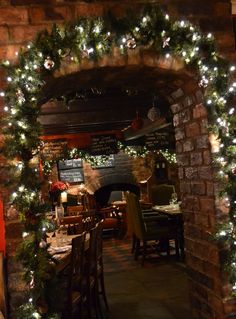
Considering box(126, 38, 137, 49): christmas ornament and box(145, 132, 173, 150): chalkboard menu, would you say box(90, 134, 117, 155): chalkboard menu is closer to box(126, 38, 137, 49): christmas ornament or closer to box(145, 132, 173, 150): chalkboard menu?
box(145, 132, 173, 150): chalkboard menu

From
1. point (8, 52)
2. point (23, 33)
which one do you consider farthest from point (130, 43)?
point (8, 52)

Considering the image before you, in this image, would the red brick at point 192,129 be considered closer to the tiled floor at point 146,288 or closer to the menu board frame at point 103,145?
the tiled floor at point 146,288

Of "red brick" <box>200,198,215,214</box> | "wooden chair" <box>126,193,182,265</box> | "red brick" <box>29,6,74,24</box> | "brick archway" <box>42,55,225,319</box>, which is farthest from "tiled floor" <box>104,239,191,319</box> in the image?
"red brick" <box>29,6,74,24</box>

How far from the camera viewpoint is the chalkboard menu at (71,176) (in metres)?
10.6

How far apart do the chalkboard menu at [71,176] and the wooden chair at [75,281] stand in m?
6.83

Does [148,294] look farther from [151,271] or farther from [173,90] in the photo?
[173,90]

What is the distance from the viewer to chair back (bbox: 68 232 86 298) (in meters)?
3.40

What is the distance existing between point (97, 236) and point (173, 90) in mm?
1688

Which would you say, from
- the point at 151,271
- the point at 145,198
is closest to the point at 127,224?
the point at 145,198

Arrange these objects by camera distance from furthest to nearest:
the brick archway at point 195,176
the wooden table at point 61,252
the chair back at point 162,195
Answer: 1. the chair back at point 162,195
2. the wooden table at point 61,252
3. the brick archway at point 195,176

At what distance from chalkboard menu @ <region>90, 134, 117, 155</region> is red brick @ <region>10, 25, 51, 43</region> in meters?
5.54

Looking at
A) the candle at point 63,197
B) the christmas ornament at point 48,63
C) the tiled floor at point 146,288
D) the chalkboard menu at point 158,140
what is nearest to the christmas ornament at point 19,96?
the christmas ornament at point 48,63

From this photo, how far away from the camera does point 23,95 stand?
2.63 meters

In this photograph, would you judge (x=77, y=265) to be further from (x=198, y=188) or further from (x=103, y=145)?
(x=103, y=145)
